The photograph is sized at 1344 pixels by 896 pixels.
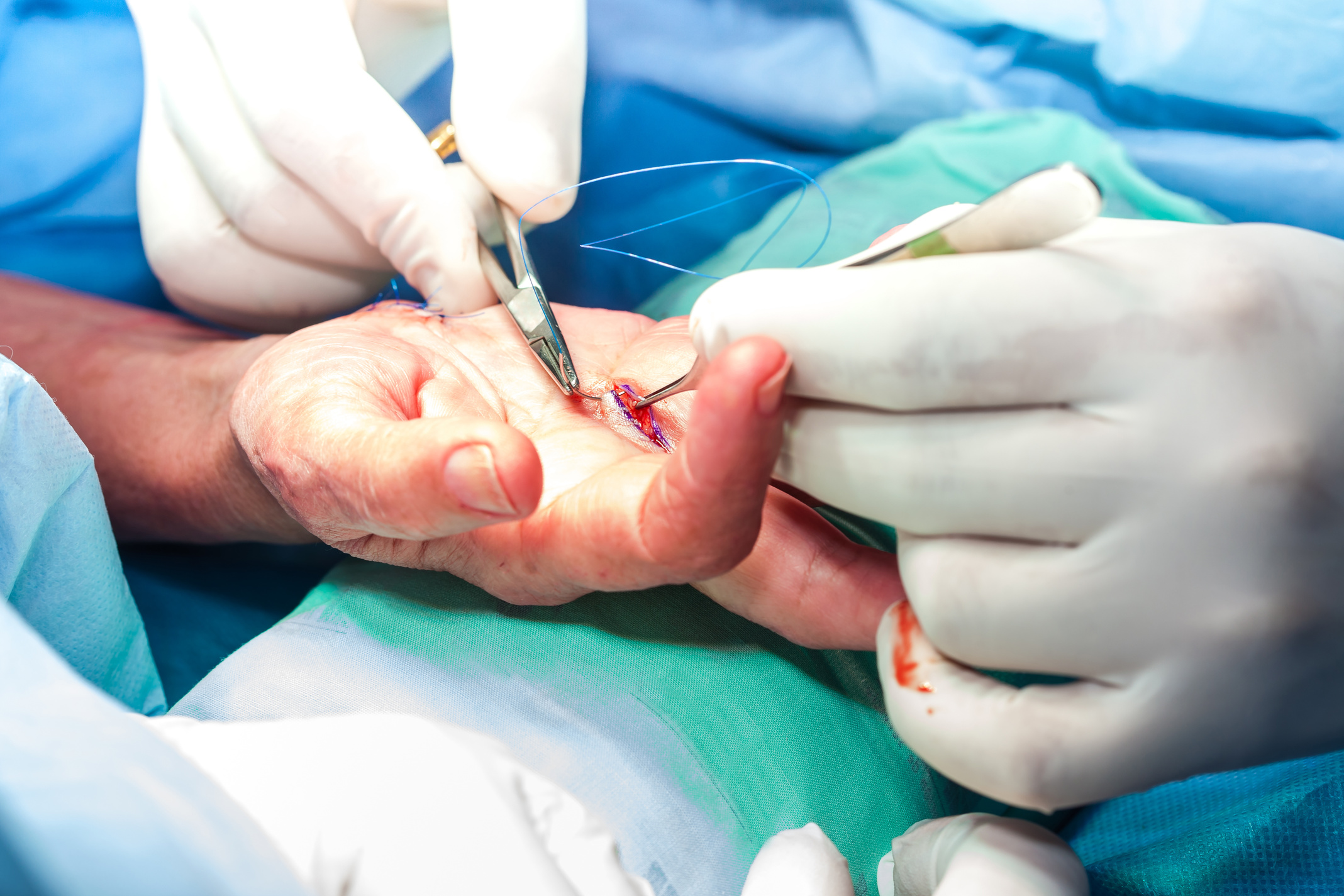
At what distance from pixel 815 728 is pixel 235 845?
1.91 feet

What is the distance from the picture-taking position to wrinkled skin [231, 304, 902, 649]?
0.64 meters

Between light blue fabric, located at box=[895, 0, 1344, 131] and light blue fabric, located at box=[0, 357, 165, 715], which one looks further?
light blue fabric, located at box=[895, 0, 1344, 131]

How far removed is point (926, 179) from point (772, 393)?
2.90ft

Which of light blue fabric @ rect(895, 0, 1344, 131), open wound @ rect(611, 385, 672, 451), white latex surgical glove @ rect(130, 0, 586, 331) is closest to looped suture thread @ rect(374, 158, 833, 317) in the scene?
white latex surgical glove @ rect(130, 0, 586, 331)

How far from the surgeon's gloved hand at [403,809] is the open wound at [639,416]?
0.49 meters

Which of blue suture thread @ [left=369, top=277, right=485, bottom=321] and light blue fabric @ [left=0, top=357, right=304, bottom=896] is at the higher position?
light blue fabric @ [left=0, top=357, right=304, bottom=896]

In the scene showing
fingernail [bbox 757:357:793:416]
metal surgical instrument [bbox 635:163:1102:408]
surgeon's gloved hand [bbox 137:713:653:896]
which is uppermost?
metal surgical instrument [bbox 635:163:1102:408]

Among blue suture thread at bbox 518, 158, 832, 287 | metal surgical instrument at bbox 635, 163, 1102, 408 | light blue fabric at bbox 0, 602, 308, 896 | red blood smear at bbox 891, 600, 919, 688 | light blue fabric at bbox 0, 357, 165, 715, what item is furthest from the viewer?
blue suture thread at bbox 518, 158, 832, 287

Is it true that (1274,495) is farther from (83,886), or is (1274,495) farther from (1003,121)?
(1003,121)

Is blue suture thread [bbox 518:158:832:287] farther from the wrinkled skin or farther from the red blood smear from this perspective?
the red blood smear

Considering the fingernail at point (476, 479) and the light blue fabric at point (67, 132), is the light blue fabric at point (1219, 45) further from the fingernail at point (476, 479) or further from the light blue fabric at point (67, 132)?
the light blue fabric at point (67, 132)

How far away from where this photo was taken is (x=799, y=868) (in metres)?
0.71

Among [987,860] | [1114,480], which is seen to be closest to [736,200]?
[1114,480]

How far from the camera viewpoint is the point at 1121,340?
0.55 meters
